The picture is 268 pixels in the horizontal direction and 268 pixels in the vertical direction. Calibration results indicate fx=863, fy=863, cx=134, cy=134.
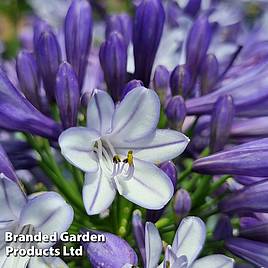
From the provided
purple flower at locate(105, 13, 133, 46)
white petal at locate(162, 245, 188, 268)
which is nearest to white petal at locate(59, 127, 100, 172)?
white petal at locate(162, 245, 188, 268)

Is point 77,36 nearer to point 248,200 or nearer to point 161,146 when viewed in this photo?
point 161,146

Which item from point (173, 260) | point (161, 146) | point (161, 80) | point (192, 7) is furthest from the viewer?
point (192, 7)

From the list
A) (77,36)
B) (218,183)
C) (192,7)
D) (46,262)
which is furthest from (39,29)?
(46,262)

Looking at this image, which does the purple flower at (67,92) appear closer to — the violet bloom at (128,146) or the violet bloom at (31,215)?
the violet bloom at (128,146)

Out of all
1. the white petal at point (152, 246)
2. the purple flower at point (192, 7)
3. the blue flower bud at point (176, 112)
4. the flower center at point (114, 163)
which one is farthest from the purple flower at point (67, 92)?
the purple flower at point (192, 7)

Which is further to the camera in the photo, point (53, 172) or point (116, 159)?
point (53, 172)

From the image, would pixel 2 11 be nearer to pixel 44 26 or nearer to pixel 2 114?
pixel 44 26

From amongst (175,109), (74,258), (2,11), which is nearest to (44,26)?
(175,109)
